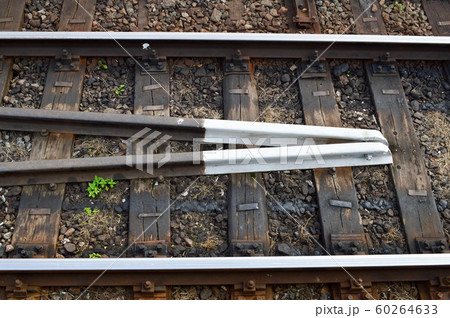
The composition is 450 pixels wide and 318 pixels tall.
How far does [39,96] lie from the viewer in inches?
213

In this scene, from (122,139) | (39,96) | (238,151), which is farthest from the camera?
(39,96)

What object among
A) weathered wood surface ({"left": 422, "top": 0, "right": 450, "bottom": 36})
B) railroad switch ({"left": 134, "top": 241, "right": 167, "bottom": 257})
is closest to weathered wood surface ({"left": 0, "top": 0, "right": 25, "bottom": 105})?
railroad switch ({"left": 134, "top": 241, "right": 167, "bottom": 257})

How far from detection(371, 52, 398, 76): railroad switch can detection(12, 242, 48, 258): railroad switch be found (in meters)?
4.36

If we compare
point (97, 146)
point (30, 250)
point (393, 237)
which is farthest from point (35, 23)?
point (393, 237)

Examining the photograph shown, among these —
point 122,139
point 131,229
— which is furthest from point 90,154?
point 131,229

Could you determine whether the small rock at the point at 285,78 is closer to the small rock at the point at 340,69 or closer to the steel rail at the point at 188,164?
the small rock at the point at 340,69

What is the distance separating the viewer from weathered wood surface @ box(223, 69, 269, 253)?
4598 millimetres

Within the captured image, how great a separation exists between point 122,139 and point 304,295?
8.60 ft

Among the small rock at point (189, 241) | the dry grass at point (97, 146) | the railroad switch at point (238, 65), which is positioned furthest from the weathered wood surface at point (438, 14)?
the dry grass at point (97, 146)

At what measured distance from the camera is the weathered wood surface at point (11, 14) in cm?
585

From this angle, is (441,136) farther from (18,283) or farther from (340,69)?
(18,283)

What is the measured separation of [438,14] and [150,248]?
507 cm

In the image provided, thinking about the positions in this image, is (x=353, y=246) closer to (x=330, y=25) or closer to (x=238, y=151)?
(x=238, y=151)

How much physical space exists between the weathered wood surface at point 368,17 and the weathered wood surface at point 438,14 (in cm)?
70
